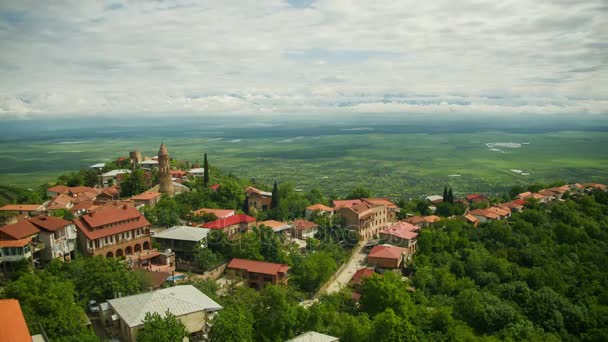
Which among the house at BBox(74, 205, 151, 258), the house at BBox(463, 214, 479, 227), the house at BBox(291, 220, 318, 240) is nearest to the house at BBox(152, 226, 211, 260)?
the house at BBox(74, 205, 151, 258)

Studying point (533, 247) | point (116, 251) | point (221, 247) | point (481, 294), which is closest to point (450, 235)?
point (533, 247)

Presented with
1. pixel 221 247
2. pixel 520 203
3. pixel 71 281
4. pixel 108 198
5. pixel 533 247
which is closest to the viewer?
pixel 71 281

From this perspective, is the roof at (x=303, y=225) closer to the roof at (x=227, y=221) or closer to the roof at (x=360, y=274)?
the roof at (x=227, y=221)

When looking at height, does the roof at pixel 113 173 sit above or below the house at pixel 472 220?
above

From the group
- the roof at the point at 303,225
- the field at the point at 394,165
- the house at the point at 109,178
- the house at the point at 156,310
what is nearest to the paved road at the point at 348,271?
the roof at the point at 303,225

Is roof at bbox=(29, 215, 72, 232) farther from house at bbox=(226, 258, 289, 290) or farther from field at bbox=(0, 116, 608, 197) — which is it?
field at bbox=(0, 116, 608, 197)

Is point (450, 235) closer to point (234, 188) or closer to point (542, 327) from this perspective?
point (542, 327)
